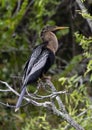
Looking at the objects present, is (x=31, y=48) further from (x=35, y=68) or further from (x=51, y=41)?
(x=35, y=68)

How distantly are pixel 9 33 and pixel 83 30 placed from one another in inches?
47.4

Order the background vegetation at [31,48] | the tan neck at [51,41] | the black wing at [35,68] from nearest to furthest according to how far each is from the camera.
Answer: the black wing at [35,68] → the tan neck at [51,41] → the background vegetation at [31,48]

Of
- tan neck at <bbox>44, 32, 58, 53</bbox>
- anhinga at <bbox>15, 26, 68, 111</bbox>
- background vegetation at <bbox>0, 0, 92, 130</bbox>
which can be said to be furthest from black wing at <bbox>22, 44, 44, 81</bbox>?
background vegetation at <bbox>0, 0, 92, 130</bbox>

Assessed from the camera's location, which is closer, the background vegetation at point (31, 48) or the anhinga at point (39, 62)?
the anhinga at point (39, 62)

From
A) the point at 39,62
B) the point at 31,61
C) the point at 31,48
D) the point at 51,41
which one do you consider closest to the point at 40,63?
the point at 39,62

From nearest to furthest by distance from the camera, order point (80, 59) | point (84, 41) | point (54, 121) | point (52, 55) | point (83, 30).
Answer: point (84, 41) → point (52, 55) → point (54, 121) → point (80, 59) → point (83, 30)

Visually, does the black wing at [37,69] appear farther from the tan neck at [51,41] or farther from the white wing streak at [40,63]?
the tan neck at [51,41]

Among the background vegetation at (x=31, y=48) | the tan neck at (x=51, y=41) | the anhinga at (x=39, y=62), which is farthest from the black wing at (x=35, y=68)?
the background vegetation at (x=31, y=48)

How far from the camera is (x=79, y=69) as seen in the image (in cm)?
713

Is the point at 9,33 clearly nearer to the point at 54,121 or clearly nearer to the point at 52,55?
the point at 54,121

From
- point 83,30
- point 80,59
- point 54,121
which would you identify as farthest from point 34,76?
point 83,30

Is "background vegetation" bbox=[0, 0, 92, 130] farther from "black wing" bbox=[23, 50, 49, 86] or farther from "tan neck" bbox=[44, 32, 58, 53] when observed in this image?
"black wing" bbox=[23, 50, 49, 86]

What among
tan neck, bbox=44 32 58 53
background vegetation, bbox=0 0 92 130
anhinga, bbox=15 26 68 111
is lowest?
background vegetation, bbox=0 0 92 130

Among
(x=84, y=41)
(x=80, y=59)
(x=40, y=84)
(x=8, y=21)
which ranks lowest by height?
(x=80, y=59)
